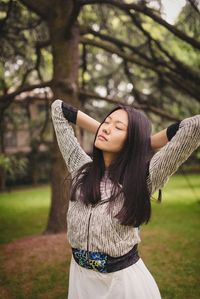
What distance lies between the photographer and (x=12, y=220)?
33.8ft

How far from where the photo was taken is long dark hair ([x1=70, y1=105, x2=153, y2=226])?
205 centimetres

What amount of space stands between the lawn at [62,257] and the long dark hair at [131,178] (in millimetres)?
2898

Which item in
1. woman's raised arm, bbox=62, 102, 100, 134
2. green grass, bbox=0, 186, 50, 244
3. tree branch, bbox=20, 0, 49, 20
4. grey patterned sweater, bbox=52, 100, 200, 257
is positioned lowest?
green grass, bbox=0, 186, 50, 244

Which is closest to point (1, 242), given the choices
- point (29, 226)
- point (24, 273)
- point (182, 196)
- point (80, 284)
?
point (29, 226)

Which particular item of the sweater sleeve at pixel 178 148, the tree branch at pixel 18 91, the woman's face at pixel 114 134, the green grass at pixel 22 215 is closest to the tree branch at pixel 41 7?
the tree branch at pixel 18 91

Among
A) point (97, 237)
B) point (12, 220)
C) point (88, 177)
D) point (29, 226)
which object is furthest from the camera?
point (12, 220)

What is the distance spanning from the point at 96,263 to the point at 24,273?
3.70 meters

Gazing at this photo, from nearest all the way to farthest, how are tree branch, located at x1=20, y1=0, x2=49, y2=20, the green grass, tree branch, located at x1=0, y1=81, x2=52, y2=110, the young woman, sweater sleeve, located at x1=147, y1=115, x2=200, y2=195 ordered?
sweater sleeve, located at x1=147, y1=115, x2=200, y2=195 → the young woman → tree branch, located at x1=0, y1=81, x2=52, y2=110 → tree branch, located at x1=20, y1=0, x2=49, y2=20 → the green grass

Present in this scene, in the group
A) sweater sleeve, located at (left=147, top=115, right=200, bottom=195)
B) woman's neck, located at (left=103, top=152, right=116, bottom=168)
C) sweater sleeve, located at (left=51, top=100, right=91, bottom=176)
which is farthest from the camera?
sweater sleeve, located at (left=51, top=100, right=91, bottom=176)

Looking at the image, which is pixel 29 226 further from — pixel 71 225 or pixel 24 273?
pixel 71 225

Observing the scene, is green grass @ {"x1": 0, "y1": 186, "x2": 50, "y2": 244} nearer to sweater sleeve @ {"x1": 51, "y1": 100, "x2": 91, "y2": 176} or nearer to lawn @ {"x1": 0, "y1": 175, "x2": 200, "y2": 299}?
lawn @ {"x1": 0, "y1": 175, "x2": 200, "y2": 299}

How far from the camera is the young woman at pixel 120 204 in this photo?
2.02 metres

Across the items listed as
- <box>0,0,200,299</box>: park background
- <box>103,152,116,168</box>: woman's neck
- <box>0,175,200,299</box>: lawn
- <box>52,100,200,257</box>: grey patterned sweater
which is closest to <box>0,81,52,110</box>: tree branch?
<box>0,0,200,299</box>: park background

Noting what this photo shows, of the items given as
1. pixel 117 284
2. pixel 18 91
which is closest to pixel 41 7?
pixel 18 91
